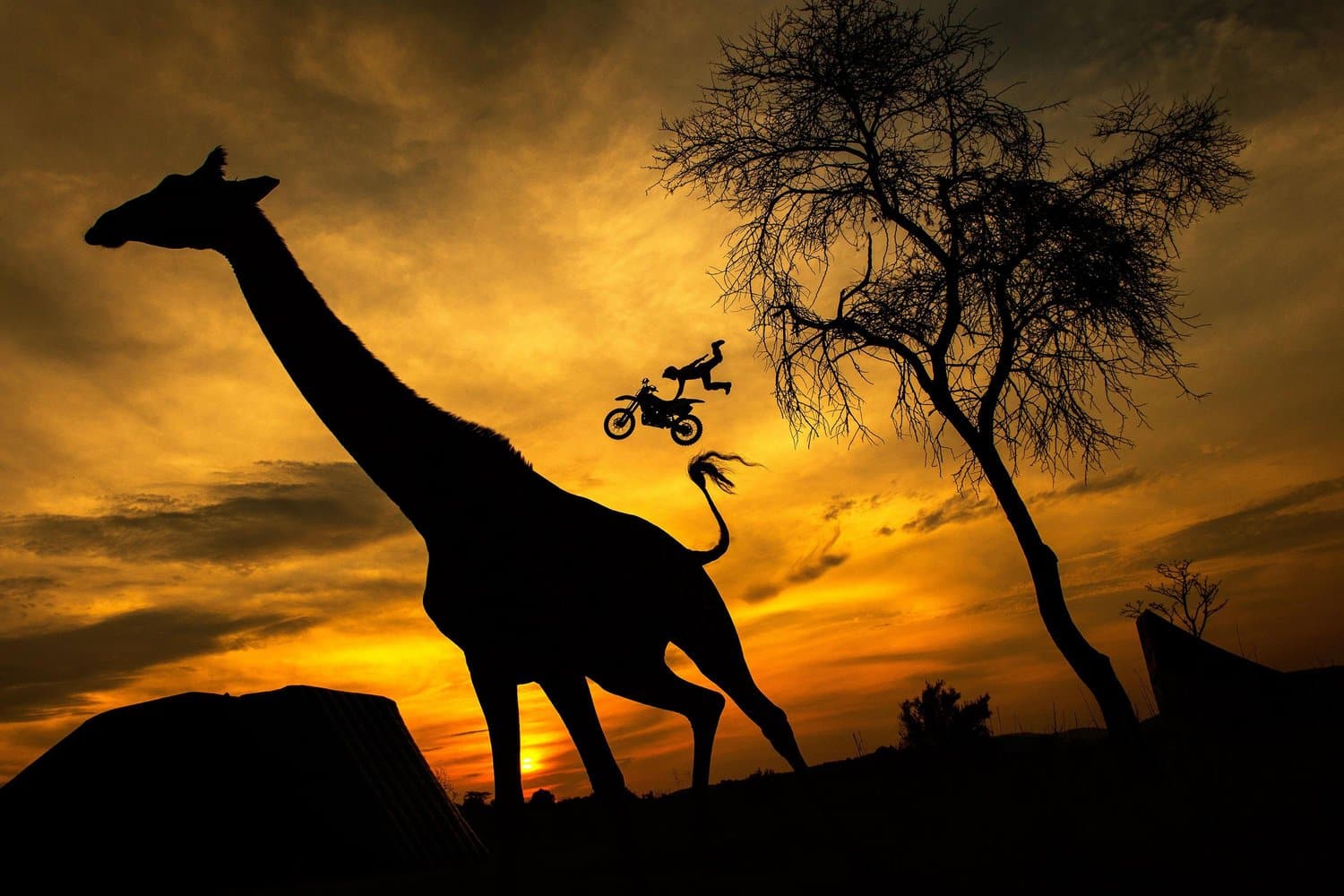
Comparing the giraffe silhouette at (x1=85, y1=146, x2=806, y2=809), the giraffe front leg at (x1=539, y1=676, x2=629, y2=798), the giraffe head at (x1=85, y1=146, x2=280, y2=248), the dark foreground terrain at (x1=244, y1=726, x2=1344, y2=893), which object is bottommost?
the dark foreground terrain at (x1=244, y1=726, x2=1344, y2=893)

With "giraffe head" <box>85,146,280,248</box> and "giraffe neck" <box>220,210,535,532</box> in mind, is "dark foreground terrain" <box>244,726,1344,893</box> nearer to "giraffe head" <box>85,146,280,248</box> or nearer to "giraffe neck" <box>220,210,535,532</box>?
"giraffe neck" <box>220,210,535,532</box>

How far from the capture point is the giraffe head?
655cm

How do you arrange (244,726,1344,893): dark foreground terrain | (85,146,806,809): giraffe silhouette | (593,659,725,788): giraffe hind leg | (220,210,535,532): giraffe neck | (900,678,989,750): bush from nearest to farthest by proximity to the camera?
1. (244,726,1344,893): dark foreground terrain
2. (85,146,806,809): giraffe silhouette
3. (220,210,535,532): giraffe neck
4. (593,659,725,788): giraffe hind leg
5. (900,678,989,750): bush

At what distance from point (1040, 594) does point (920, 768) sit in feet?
8.57

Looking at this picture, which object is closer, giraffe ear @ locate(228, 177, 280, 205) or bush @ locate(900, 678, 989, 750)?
giraffe ear @ locate(228, 177, 280, 205)

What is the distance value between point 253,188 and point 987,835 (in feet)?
22.6

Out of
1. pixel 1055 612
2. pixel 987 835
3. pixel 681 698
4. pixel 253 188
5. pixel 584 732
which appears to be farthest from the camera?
pixel 1055 612

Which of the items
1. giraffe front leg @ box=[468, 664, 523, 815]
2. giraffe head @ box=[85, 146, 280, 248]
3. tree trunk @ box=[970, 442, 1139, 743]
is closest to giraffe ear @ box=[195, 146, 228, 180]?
giraffe head @ box=[85, 146, 280, 248]

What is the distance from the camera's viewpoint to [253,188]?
22.7ft

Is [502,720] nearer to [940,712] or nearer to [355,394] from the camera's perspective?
[355,394]

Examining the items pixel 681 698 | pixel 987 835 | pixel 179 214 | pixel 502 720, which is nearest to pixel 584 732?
pixel 502 720

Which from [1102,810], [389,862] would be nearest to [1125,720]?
[1102,810]

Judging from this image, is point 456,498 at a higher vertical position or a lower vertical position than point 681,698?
higher

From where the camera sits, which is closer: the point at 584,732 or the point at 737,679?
the point at 584,732
